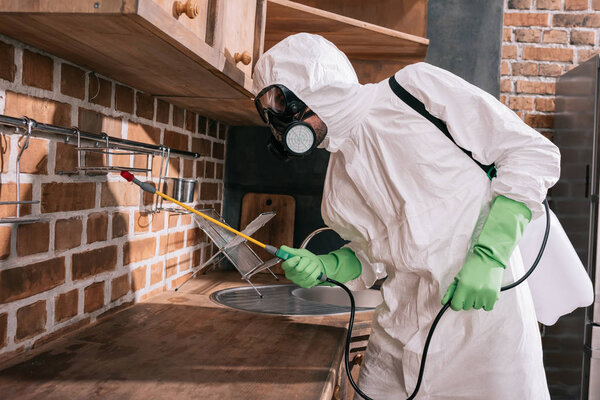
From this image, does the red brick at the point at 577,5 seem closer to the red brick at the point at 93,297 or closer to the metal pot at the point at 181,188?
the metal pot at the point at 181,188

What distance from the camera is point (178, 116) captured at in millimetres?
1767

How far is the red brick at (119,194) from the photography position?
4.31ft

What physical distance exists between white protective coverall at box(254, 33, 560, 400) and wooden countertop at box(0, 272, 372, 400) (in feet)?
0.83

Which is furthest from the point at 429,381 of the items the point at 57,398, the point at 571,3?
the point at 571,3

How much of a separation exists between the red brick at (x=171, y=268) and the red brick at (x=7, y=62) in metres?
0.91

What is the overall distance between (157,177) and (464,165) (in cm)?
93

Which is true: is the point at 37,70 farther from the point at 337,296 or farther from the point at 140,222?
the point at 337,296

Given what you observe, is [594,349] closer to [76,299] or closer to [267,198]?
[267,198]

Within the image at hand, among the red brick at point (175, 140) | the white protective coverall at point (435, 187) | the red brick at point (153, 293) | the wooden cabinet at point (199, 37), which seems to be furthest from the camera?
the red brick at point (175, 140)

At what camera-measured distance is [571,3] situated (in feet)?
8.99

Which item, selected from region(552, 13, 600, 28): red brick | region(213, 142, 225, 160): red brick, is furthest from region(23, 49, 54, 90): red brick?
region(552, 13, 600, 28): red brick

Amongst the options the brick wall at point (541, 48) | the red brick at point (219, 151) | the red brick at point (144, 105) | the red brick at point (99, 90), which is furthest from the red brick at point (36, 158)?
the brick wall at point (541, 48)

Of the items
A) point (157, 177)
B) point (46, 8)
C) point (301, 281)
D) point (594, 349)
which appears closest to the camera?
point (46, 8)

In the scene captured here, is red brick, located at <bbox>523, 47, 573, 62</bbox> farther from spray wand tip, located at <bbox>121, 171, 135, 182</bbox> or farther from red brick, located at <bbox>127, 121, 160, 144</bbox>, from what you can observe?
spray wand tip, located at <bbox>121, 171, 135, 182</bbox>
